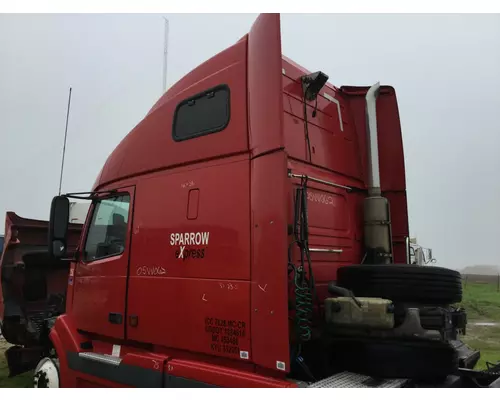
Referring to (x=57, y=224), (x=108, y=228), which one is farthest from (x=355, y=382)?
(x=57, y=224)

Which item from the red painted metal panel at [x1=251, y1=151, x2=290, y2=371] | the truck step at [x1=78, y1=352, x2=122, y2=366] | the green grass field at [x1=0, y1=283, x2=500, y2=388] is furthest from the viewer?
the green grass field at [x1=0, y1=283, x2=500, y2=388]

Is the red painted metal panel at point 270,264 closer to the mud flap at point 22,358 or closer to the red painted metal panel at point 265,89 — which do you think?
the red painted metal panel at point 265,89

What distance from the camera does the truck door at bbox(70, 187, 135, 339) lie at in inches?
152

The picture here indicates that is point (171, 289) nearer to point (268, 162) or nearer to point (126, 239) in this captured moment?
point (126, 239)

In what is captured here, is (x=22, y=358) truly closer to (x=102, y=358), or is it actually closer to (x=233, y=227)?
(x=102, y=358)

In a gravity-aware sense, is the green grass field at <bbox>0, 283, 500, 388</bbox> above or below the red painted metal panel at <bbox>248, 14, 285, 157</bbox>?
below

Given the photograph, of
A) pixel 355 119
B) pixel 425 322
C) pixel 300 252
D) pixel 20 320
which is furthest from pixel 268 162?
pixel 20 320

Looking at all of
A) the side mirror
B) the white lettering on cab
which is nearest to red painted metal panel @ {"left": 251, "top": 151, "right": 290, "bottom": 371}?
the white lettering on cab

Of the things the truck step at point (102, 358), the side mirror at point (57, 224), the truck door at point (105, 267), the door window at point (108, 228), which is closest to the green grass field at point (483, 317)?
the truck step at point (102, 358)

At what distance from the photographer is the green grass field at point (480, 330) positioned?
6781mm

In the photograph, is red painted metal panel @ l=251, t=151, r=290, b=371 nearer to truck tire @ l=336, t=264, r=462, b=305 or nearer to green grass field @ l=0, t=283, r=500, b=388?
truck tire @ l=336, t=264, r=462, b=305

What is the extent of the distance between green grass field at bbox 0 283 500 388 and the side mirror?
139 inches

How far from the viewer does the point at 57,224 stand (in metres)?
4.06

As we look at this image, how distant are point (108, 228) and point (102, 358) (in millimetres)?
1224
